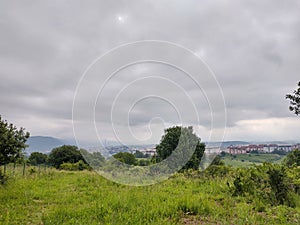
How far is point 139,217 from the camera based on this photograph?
568 centimetres

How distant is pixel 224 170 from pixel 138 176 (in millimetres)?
4603

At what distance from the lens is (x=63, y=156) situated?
46812mm

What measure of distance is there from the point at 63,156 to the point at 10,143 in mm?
40294

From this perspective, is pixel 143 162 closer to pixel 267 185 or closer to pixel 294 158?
pixel 267 185

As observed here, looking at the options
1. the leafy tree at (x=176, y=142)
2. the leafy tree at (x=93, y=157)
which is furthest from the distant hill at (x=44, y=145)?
the leafy tree at (x=176, y=142)

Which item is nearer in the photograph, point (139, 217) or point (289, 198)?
point (139, 217)

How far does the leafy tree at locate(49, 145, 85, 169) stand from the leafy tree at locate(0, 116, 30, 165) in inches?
1488

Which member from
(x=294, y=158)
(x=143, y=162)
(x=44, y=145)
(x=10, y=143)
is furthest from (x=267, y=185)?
(x=44, y=145)

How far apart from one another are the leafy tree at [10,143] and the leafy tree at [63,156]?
124ft

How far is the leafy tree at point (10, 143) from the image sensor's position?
8.73 meters

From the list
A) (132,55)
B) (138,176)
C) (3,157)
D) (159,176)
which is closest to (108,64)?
(132,55)

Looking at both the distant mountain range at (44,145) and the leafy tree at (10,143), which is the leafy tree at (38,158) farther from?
the leafy tree at (10,143)

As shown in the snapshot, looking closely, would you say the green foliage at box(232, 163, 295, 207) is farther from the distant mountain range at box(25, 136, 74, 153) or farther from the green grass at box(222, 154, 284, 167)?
the distant mountain range at box(25, 136, 74, 153)

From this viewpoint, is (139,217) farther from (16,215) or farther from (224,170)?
(224,170)
